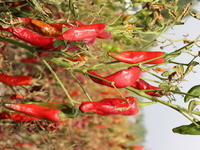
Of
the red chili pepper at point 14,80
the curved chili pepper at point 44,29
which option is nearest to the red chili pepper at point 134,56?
the curved chili pepper at point 44,29

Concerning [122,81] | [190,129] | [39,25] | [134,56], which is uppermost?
[39,25]

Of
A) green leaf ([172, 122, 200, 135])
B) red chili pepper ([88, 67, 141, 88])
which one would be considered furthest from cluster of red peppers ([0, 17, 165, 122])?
green leaf ([172, 122, 200, 135])

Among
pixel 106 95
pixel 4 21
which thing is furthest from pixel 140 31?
pixel 106 95

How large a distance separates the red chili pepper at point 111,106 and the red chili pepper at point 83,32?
10.7 inches

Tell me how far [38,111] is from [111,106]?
332 mm

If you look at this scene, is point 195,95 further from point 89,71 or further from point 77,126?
point 77,126

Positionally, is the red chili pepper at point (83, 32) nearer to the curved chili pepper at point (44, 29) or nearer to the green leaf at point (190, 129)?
the curved chili pepper at point (44, 29)

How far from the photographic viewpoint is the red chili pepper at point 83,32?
98 centimetres

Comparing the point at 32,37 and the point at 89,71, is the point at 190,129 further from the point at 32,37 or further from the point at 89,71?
the point at 32,37

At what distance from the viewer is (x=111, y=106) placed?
1.12m

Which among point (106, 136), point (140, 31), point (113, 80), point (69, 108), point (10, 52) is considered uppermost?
point (10, 52)

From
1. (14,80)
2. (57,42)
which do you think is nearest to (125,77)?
(57,42)

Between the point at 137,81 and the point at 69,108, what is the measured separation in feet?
1.05

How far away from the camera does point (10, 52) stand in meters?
2.55
